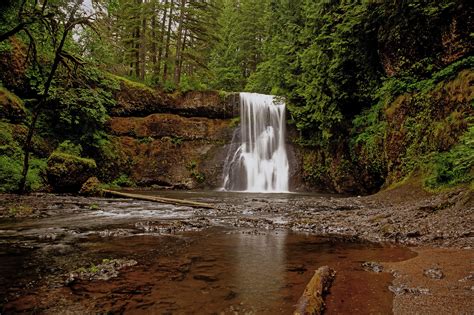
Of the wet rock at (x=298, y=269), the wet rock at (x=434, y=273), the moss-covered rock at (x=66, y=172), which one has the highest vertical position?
the moss-covered rock at (x=66, y=172)

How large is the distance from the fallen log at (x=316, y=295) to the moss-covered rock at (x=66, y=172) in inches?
476

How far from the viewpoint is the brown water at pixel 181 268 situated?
108 inches

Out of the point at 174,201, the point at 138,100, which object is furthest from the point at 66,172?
the point at 138,100

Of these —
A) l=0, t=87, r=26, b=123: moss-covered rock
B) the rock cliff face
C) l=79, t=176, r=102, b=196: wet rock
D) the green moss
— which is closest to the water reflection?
l=79, t=176, r=102, b=196: wet rock

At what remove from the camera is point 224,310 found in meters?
2.66

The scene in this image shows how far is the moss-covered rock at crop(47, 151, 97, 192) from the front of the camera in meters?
12.7

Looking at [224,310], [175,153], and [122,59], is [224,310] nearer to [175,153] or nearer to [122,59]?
[175,153]

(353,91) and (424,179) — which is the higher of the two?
(353,91)

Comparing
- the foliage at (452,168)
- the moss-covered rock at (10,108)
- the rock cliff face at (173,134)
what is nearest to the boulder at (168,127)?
the rock cliff face at (173,134)

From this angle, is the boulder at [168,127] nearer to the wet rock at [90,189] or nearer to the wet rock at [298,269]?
the wet rock at [90,189]

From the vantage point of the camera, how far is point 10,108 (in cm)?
1452

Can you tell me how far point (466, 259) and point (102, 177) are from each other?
1889 cm

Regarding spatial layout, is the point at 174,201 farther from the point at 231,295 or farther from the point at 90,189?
the point at 231,295

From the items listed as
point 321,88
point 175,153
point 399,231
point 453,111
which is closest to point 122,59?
point 175,153
